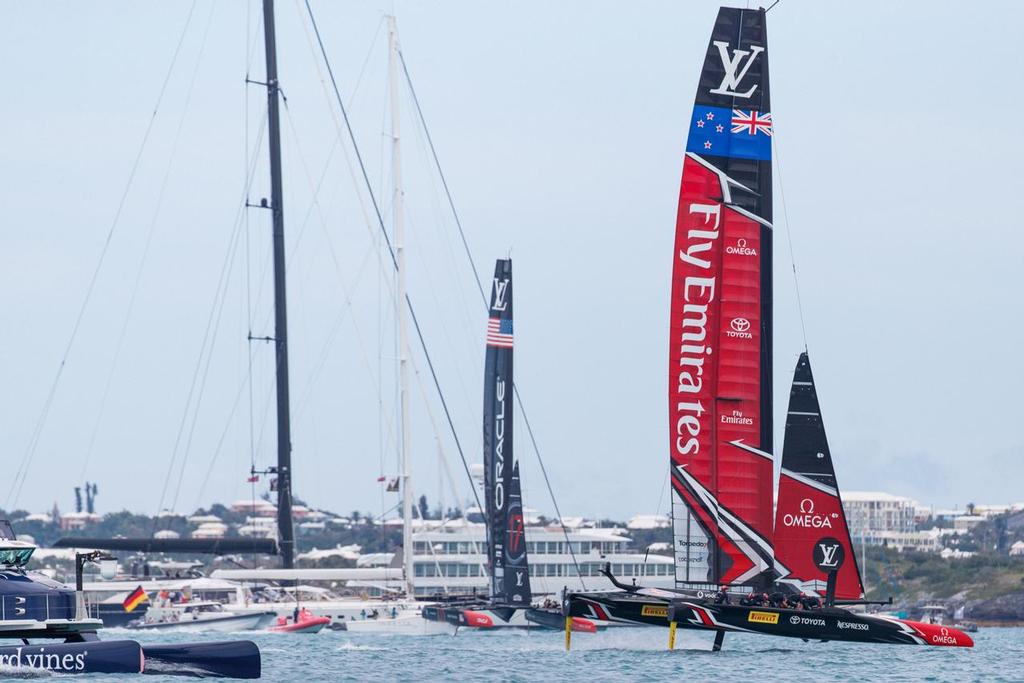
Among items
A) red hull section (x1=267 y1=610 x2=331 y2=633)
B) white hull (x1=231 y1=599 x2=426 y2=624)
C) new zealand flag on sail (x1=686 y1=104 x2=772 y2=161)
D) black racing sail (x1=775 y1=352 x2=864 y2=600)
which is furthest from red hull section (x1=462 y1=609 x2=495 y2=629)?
new zealand flag on sail (x1=686 y1=104 x2=772 y2=161)

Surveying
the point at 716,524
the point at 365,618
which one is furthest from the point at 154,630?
the point at 716,524

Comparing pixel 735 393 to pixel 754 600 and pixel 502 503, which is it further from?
pixel 502 503

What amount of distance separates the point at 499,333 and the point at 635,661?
27.7m

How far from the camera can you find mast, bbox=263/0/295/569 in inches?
2479

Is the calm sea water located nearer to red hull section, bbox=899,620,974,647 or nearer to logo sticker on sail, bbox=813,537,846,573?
red hull section, bbox=899,620,974,647

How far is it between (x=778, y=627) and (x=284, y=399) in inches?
1230

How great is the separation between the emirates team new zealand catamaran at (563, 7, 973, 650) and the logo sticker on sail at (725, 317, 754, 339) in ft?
0.07

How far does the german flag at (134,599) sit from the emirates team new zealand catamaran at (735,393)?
48082mm

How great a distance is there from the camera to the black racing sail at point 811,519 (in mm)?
38031

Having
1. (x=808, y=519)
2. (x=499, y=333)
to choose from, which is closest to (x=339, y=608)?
(x=499, y=333)

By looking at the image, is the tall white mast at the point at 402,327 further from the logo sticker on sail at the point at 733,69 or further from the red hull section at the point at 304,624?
the logo sticker on sail at the point at 733,69

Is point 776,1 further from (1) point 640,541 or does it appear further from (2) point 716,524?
(1) point 640,541

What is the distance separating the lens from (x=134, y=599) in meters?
83.2

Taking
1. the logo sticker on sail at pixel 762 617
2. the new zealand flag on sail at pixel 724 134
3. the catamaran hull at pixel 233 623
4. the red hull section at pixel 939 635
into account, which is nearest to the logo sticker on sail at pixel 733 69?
the new zealand flag on sail at pixel 724 134
